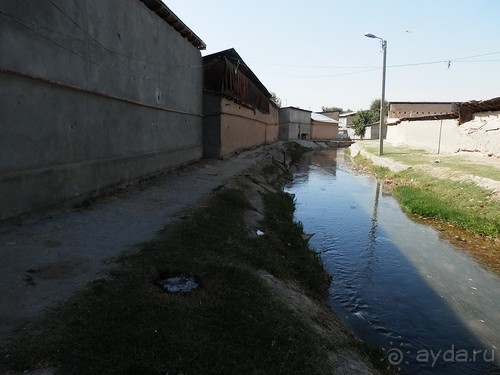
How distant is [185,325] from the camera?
4098 millimetres

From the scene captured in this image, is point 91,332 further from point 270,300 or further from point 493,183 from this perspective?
point 493,183

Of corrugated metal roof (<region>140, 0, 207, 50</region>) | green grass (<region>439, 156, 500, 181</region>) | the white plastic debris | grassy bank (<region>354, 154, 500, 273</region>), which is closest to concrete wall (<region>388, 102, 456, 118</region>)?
green grass (<region>439, 156, 500, 181</region>)

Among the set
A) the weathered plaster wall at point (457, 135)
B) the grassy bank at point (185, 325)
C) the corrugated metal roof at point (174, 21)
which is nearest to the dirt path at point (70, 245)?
the grassy bank at point (185, 325)

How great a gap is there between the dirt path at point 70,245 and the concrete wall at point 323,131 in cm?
5690

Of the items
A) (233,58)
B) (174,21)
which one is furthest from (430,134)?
(174,21)

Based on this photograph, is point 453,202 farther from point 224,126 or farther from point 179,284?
point 224,126

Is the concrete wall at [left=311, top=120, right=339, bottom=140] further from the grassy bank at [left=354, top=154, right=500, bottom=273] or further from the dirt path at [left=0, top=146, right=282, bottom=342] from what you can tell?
the dirt path at [left=0, top=146, right=282, bottom=342]

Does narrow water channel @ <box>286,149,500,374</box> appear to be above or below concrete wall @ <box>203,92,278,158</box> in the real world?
below

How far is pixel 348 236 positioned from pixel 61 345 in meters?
9.24

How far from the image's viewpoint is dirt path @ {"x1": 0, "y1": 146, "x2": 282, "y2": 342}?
431cm

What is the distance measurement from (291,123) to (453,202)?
4346 centimetres

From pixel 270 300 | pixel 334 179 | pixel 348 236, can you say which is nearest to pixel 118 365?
pixel 270 300

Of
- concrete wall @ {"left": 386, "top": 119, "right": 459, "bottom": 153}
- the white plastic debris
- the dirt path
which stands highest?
concrete wall @ {"left": 386, "top": 119, "right": 459, "bottom": 153}

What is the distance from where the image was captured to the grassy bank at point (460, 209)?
400 inches
